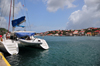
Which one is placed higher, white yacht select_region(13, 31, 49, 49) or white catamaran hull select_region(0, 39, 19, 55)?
white yacht select_region(13, 31, 49, 49)

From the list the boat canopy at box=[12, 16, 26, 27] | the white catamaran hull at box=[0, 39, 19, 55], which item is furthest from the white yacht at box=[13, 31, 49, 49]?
the boat canopy at box=[12, 16, 26, 27]

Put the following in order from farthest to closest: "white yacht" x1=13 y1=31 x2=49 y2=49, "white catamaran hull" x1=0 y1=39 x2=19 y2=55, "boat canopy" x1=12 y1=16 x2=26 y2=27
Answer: "boat canopy" x1=12 y1=16 x2=26 y2=27
"white yacht" x1=13 y1=31 x2=49 y2=49
"white catamaran hull" x1=0 y1=39 x2=19 y2=55

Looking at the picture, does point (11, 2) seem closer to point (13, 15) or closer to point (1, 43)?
point (13, 15)

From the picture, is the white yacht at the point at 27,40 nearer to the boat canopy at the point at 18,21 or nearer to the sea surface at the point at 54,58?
the sea surface at the point at 54,58

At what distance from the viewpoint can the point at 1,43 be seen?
32.6 ft

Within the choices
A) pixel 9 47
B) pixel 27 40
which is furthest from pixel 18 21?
pixel 9 47

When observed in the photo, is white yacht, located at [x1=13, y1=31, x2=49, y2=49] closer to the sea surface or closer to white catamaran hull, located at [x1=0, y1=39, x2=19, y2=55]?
white catamaran hull, located at [x1=0, y1=39, x2=19, y2=55]

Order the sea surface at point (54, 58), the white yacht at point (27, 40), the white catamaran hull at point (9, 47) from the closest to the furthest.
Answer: the sea surface at point (54, 58) < the white catamaran hull at point (9, 47) < the white yacht at point (27, 40)

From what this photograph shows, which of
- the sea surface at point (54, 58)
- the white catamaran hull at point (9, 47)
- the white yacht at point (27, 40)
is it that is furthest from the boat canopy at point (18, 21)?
the sea surface at point (54, 58)

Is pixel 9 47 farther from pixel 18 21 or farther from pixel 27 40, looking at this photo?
pixel 18 21

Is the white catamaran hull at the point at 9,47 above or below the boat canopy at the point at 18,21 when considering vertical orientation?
below

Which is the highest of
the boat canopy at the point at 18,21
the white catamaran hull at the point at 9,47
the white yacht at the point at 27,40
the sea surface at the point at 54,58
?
the boat canopy at the point at 18,21

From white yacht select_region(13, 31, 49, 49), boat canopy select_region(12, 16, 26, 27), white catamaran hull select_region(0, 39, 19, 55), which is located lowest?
white catamaran hull select_region(0, 39, 19, 55)

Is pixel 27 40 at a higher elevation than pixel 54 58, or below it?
higher
